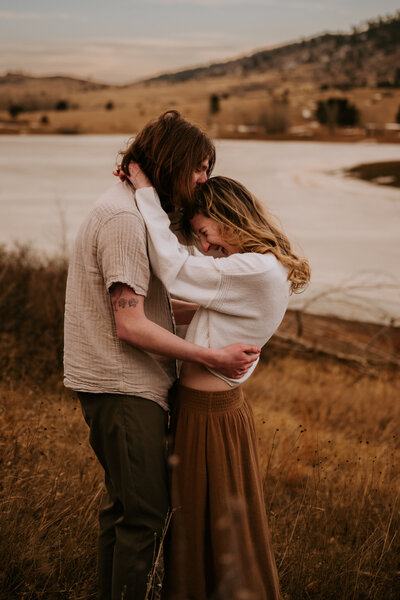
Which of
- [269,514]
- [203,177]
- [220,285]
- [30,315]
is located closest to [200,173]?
[203,177]

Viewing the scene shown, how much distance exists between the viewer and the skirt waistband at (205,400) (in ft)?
7.23

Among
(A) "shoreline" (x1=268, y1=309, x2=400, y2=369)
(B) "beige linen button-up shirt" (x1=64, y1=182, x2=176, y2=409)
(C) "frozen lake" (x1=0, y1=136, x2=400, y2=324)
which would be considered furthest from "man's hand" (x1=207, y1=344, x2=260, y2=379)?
(C) "frozen lake" (x1=0, y1=136, x2=400, y2=324)

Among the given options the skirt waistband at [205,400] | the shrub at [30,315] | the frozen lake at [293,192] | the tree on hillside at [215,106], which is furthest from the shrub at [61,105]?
the skirt waistband at [205,400]

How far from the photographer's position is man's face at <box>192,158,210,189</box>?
2.12 metres

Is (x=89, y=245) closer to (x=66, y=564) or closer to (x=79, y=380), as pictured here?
(x=79, y=380)

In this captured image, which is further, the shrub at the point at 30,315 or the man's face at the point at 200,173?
the shrub at the point at 30,315

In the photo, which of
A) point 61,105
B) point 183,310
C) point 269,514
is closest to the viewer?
point 183,310

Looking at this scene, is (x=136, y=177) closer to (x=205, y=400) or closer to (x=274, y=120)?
(x=205, y=400)

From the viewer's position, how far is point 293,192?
43.6 m

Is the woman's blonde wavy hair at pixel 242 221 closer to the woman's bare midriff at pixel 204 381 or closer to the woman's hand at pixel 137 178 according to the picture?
the woman's hand at pixel 137 178

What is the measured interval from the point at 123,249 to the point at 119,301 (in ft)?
0.57

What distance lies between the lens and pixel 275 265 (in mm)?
2150

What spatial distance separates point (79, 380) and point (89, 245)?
478 mm

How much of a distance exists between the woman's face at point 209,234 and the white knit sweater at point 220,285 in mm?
136
